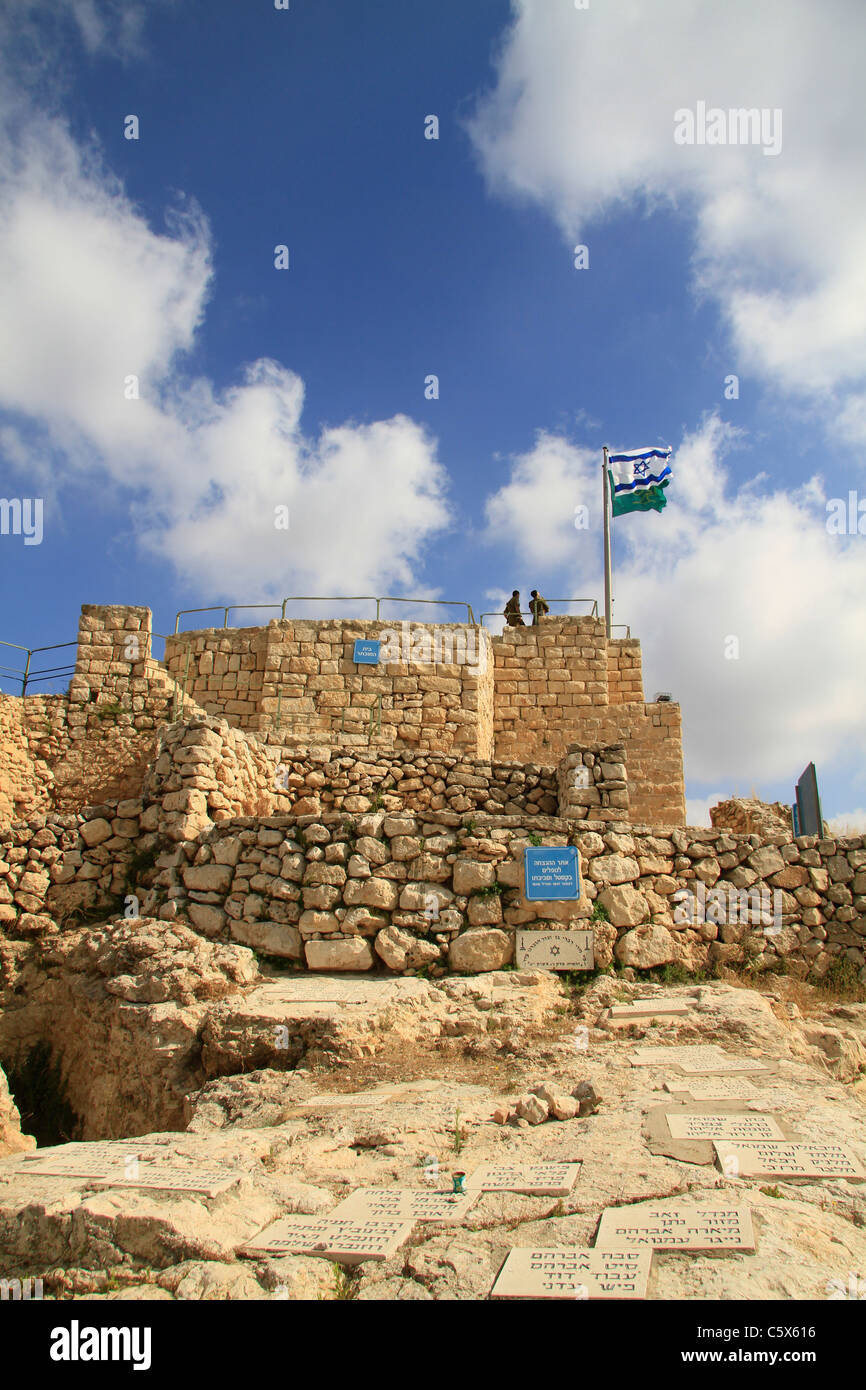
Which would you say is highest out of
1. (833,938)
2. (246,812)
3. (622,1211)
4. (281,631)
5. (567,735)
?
(281,631)

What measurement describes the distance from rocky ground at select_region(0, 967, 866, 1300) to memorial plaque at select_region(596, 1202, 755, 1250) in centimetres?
6

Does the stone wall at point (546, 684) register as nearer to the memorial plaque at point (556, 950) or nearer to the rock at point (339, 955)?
the memorial plaque at point (556, 950)

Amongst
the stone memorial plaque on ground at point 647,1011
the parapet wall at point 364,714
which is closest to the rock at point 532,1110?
the stone memorial plaque on ground at point 647,1011

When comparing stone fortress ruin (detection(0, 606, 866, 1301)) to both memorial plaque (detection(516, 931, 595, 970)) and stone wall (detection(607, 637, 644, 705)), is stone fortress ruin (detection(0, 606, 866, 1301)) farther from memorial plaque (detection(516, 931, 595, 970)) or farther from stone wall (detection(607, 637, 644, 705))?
stone wall (detection(607, 637, 644, 705))

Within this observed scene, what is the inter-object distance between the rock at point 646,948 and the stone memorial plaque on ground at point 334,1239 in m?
4.69

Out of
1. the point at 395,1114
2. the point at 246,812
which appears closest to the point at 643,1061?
the point at 395,1114

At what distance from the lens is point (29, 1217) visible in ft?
11.7

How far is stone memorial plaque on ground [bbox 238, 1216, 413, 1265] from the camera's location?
3.17 metres

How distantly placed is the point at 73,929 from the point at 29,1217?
5.23 meters

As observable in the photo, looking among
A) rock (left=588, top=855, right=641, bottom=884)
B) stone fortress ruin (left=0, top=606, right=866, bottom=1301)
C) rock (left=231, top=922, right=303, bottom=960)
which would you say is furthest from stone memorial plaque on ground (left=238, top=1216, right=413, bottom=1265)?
rock (left=588, top=855, right=641, bottom=884)

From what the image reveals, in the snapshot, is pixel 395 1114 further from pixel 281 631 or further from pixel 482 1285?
pixel 281 631

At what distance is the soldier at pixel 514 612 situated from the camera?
691 inches

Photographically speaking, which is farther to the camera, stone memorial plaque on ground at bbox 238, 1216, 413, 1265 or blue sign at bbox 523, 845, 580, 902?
blue sign at bbox 523, 845, 580, 902

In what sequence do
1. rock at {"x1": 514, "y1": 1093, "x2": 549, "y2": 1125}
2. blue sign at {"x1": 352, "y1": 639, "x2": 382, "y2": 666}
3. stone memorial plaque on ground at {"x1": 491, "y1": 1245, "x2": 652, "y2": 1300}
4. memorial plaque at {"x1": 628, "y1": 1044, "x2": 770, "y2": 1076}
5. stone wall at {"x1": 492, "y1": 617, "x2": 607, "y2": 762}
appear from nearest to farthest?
1. stone memorial plaque on ground at {"x1": 491, "y1": 1245, "x2": 652, "y2": 1300}
2. rock at {"x1": 514, "y1": 1093, "x2": 549, "y2": 1125}
3. memorial plaque at {"x1": 628, "y1": 1044, "x2": 770, "y2": 1076}
4. blue sign at {"x1": 352, "y1": 639, "x2": 382, "y2": 666}
5. stone wall at {"x1": 492, "y1": 617, "x2": 607, "y2": 762}
